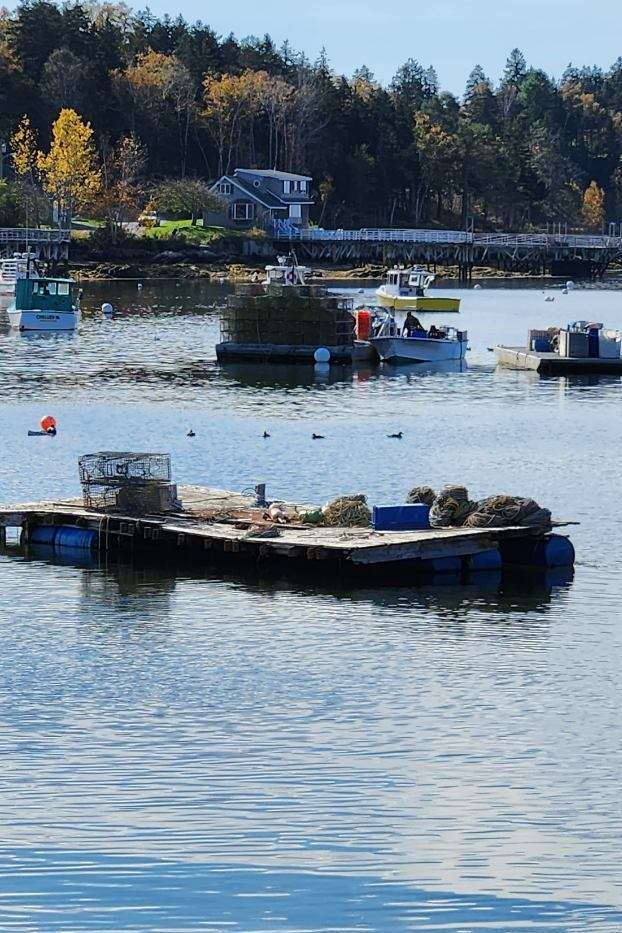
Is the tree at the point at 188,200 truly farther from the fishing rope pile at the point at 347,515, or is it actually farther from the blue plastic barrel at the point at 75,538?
the fishing rope pile at the point at 347,515

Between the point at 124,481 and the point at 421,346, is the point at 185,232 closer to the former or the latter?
the point at 421,346

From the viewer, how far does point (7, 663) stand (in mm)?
30297

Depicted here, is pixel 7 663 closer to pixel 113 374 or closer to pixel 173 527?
pixel 173 527

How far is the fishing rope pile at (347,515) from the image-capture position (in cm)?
3734

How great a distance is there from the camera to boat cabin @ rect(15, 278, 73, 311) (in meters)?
99.8

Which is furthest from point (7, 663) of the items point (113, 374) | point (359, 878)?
point (113, 374)

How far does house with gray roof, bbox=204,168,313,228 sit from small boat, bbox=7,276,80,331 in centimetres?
7333

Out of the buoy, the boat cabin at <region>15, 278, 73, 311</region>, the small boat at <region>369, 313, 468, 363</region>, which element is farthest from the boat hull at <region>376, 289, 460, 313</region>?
the buoy

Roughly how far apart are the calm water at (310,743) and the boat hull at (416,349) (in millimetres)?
35117

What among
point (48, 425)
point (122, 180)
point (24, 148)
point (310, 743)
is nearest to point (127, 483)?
point (310, 743)

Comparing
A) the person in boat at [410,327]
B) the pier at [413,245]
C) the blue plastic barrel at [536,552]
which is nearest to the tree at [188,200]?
the pier at [413,245]

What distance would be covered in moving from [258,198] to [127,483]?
13838 centimetres

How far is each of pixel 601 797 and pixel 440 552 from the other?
11.7m

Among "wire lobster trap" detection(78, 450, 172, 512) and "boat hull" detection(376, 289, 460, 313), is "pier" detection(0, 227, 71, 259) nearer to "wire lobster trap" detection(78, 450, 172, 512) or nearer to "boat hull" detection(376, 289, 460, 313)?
"boat hull" detection(376, 289, 460, 313)
